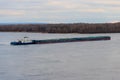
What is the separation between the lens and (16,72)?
18547 mm

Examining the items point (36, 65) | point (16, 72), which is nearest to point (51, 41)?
point (36, 65)

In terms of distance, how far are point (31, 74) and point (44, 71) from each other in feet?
3.39

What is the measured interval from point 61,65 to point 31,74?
3.60 meters

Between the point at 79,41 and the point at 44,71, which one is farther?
the point at 79,41

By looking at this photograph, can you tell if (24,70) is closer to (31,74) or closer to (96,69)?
(31,74)

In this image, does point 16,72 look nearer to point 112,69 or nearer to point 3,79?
point 3,79

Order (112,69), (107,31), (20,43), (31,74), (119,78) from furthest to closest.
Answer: (107,31) → (20,43) → (112,69) → (31,74) → (119,78)

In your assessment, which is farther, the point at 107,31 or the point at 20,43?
the point at 107,31

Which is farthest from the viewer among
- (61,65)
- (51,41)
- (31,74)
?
(51,41)

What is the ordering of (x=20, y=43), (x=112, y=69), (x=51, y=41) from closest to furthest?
→ (x=112, y=69), (x=20, y=43), (x=51, y=41)

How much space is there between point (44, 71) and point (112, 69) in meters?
3.15

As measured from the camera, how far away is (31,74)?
1781 cm

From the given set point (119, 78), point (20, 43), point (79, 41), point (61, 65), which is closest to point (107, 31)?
point (79, 41)

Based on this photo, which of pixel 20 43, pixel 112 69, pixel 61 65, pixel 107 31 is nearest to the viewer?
pixel 112 69
